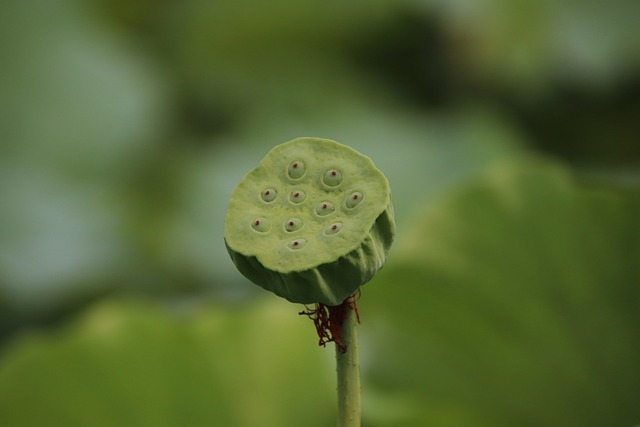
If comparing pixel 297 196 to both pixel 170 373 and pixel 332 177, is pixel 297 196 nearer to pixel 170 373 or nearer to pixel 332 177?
pixel 332 177

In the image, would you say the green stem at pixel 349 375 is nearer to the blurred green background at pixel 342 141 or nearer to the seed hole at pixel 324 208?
the seed hole at pixel 324 208

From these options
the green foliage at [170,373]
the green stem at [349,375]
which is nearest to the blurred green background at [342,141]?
the green foliage at [170,373]

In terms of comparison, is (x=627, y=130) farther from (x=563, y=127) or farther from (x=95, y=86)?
(x=95, y=86)

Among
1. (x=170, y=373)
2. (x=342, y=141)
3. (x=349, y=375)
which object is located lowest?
(x=349, y=375)

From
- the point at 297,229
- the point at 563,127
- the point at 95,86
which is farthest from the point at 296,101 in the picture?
the point at 297,229

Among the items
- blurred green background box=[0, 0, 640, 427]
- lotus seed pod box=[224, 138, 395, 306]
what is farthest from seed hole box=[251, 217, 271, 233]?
blurred green background box=[0, 0, 640, 427]

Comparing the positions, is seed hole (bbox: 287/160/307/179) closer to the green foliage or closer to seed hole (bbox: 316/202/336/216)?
seed hole (bbox: 316/202/336/216)

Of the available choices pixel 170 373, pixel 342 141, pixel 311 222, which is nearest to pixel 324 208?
pixel 311 222
